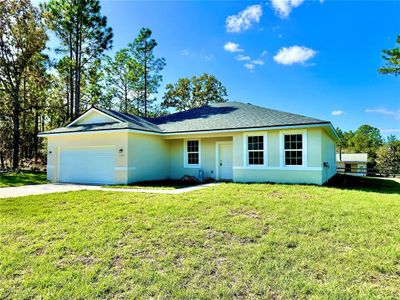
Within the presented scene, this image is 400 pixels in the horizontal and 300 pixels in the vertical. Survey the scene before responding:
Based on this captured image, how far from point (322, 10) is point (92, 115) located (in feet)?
45.9

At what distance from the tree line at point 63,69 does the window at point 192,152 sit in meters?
12.8

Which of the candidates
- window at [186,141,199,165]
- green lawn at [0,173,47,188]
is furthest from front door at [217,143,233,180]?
green lawn at [0,173,47,188]

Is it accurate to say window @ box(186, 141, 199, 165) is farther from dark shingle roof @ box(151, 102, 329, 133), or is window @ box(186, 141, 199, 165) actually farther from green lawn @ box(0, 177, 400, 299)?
green lawn @ box(0, 177, 400, 299)

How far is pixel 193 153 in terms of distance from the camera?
547 inches

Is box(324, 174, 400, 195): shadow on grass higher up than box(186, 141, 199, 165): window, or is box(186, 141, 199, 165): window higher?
box(186, 141, 199, 165): window

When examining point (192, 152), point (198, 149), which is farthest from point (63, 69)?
point (198, 149)

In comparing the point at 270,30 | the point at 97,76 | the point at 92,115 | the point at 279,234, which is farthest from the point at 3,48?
the point at 279,234

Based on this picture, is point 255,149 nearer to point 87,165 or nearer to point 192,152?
point 192,152

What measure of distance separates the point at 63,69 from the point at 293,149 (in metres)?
22.3

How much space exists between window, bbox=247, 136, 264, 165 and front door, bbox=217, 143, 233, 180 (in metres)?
1.39

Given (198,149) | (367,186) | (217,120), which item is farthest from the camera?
(217,120)

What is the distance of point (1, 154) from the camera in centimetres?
2634

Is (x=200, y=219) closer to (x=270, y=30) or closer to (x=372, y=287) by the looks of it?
(x=372, y=287)

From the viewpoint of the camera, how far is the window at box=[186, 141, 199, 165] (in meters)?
13.8
